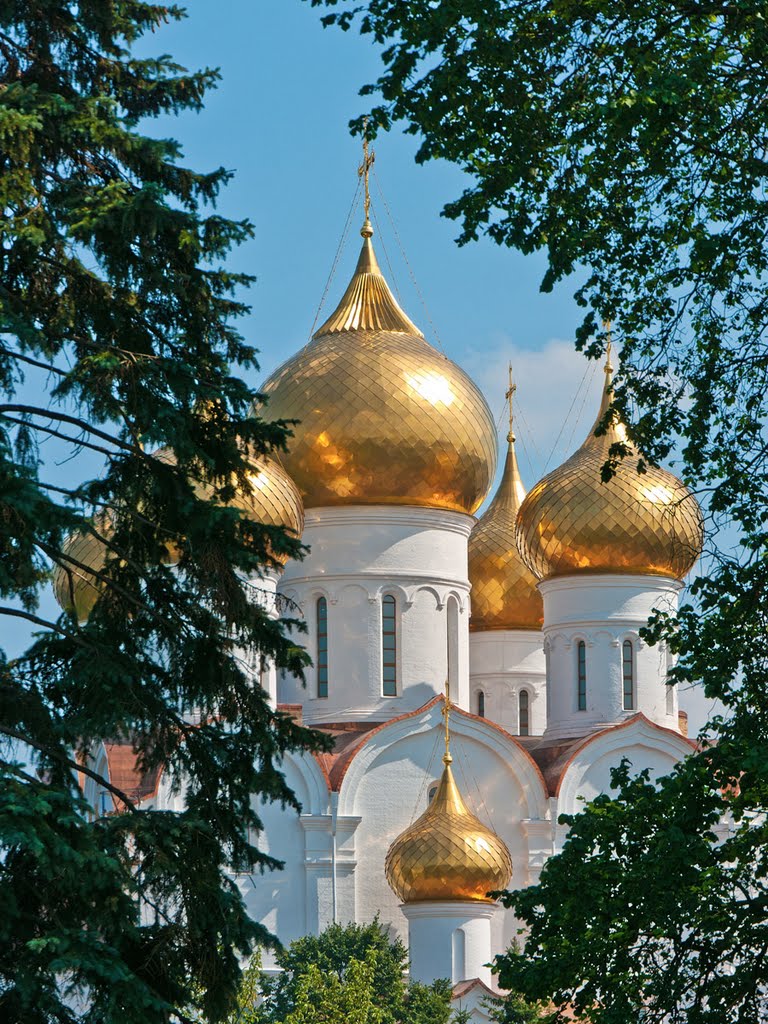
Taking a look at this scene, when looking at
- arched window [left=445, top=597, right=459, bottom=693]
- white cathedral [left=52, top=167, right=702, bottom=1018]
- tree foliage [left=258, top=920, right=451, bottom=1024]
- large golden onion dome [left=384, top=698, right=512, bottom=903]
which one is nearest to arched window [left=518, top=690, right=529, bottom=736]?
white cathedral [left=52, top=167, right=702, bottom=1018]

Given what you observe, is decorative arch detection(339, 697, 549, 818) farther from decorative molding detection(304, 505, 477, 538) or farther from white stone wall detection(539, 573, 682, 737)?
decorative molding detection(304, 505, 477, 538)

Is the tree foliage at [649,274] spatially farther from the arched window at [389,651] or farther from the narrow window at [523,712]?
the narrow window at [523,712]

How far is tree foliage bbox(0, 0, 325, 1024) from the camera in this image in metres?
12.0

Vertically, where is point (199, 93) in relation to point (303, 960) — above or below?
above

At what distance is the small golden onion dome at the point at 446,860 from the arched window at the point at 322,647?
3.12m

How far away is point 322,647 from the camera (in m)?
32.6

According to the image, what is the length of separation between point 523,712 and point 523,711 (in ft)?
0.05

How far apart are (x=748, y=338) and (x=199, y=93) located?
11.7 ft

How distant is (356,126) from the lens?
476 inches

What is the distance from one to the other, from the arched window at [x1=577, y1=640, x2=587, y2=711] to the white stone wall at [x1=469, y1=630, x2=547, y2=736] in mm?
3103

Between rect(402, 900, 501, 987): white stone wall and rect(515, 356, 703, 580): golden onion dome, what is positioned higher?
rect(515, 356, 703, 580): golden onion dome

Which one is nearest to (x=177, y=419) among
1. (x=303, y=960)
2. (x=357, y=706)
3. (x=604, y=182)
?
(x=604, y=182)

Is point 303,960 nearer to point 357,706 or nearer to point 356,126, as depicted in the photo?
point 357,706

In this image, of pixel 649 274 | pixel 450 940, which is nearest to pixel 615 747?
pixel 450 940
